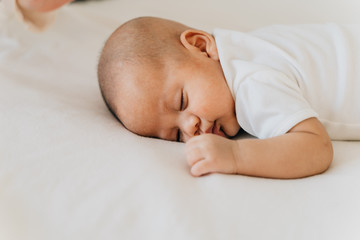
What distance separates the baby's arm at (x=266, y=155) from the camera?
0.87 metres

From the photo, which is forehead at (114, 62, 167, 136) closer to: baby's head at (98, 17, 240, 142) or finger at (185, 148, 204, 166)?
baby's head at (98, 17, 240, 142)

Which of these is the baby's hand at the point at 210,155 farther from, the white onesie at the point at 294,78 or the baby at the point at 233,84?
the white onesie at the point at 294,78

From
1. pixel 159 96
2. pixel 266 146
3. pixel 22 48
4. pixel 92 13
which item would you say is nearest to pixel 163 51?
pixel 159 96

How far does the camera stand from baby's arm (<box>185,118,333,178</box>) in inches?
34.1

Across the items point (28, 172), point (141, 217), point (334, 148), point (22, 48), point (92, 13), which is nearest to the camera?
point (141, 217)

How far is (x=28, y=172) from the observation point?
820 millimetres

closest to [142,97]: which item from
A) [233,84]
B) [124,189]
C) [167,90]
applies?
[167,90]

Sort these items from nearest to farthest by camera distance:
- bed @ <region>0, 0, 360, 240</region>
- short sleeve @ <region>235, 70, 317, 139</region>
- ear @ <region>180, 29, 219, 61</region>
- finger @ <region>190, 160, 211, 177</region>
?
1. bed @ <region>0, 0, 360, 240</region>
2. finger @ <region>190, 160, 211, 177</region>
3. short sleeve @ <region>235, 70, 317, 139</region>
4. ear @ <region>180, 29, 219, 61</region>

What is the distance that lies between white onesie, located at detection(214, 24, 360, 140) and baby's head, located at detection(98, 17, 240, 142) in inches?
1.7

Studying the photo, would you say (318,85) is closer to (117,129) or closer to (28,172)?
(117,129)

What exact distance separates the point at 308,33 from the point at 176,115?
451 mm

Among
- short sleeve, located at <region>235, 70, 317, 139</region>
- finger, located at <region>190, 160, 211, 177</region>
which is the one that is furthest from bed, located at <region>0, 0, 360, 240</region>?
short sleeve, located at <region>235, 70, 317, 139</region>

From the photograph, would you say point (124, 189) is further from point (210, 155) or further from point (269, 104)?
point (269, 104)

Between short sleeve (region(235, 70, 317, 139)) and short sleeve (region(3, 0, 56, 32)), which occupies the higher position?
short sleeve (region(3, 0, 56, 32))
